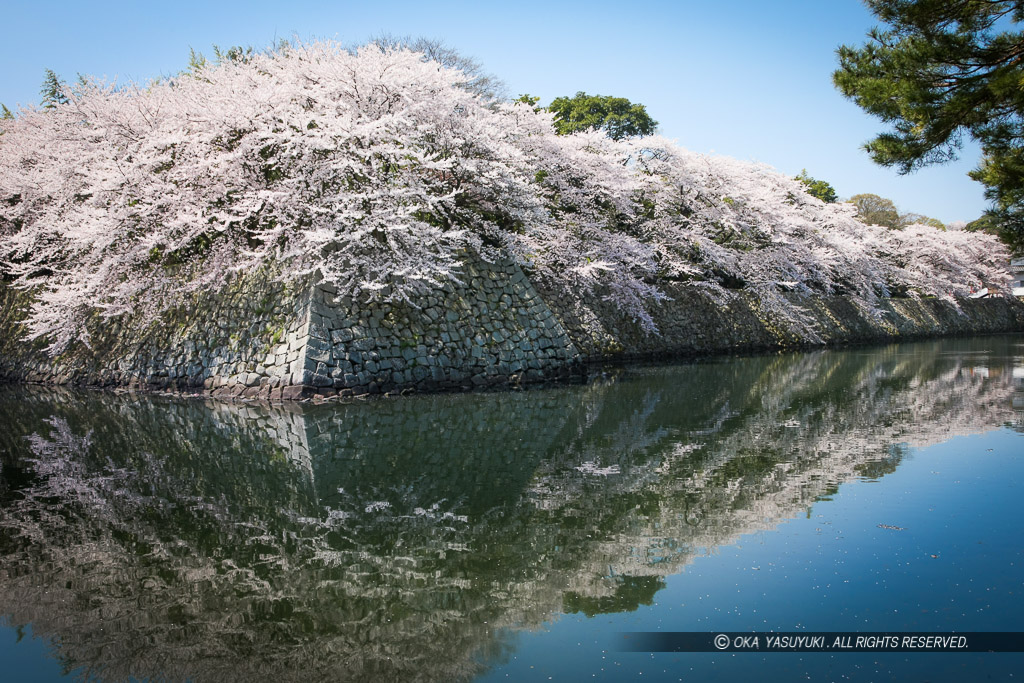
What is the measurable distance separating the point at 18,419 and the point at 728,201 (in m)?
19.7

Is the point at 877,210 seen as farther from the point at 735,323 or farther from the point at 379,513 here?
the point at 379,513

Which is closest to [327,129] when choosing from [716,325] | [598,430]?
[598,430]

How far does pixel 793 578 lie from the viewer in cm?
400

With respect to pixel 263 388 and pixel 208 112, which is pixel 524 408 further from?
pixel 208 112

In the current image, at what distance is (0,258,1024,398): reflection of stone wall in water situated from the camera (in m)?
11.8

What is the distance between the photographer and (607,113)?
39.2 metres

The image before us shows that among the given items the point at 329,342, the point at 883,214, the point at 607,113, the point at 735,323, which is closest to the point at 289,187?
the point at 329,342

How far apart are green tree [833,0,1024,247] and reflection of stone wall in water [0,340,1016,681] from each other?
3.65 meters

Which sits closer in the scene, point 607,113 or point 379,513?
point 379,513

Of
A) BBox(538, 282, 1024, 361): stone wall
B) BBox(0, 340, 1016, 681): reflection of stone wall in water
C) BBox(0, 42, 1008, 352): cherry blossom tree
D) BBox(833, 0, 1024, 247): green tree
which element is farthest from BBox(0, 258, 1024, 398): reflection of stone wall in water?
BBox(833, 0, 1024, 247): green tree

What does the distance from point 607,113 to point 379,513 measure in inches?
1454

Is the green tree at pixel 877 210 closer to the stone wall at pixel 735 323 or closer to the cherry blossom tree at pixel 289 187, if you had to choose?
the stone wall at pixel 735 323

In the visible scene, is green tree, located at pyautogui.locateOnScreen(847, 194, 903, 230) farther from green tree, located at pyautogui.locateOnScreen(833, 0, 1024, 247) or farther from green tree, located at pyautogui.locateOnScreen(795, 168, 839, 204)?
green tree, located at pyautogui.locateOnScreen(833, 0, 1024, 247)

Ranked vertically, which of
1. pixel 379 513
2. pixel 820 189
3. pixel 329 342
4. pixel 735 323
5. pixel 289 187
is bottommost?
pixel 379 513
